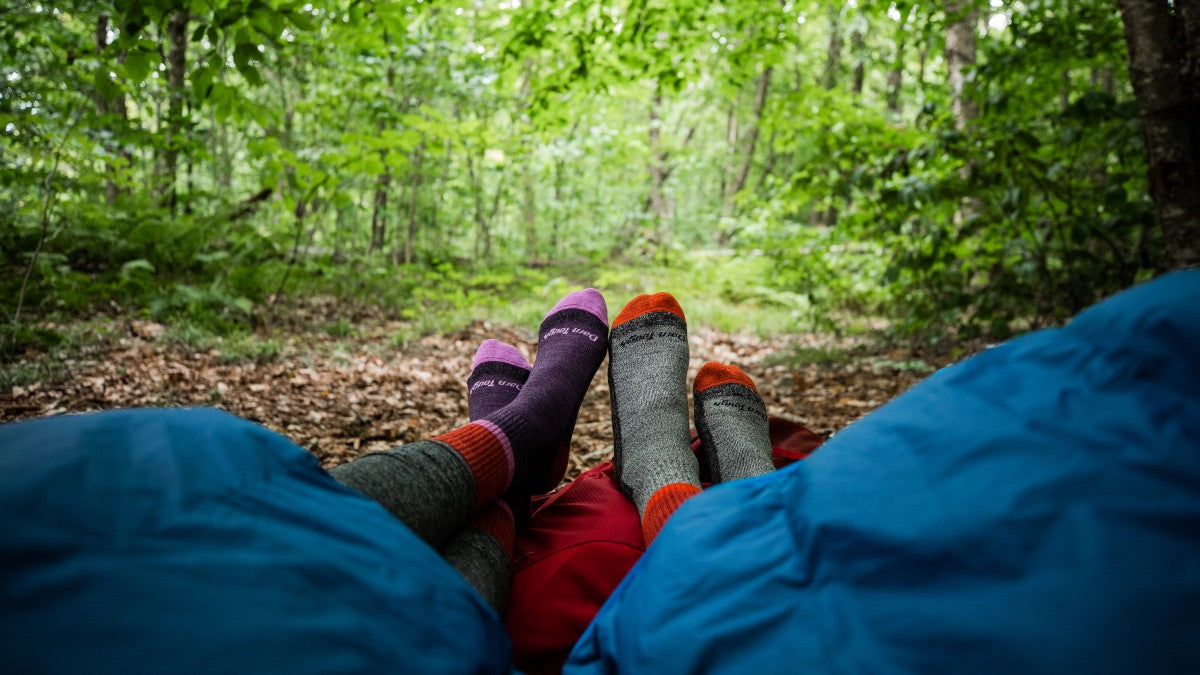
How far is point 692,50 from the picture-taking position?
339 cm

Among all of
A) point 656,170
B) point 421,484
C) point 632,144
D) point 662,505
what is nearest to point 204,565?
point 421,484

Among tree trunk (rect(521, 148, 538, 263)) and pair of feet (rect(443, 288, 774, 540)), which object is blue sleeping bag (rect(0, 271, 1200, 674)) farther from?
tree trunk (rect(521, 148, 538, 263))

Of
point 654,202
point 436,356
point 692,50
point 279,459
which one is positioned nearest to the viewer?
point 279,459

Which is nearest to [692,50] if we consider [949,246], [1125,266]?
[949,246]

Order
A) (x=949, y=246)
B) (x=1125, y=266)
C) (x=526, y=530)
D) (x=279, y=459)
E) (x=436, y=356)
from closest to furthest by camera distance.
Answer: (x=279, y=459) < (x=526, y=530) < (x=1125, y=266) < (x=949, y=246) < (x=436, y=356)

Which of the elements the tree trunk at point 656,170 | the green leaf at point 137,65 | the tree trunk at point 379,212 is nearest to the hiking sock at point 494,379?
the green leaf at point 137,65

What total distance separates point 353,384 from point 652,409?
1.98 meters

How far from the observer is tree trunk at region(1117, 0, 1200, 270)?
1.65 meters

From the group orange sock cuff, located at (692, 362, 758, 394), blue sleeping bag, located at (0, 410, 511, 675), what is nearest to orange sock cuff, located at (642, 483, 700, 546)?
blue sleeping bag, located at (0, 410, 511, 675)

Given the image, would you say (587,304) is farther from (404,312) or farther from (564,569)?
(404,312)

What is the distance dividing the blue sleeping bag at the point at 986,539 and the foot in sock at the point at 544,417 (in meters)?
0.47

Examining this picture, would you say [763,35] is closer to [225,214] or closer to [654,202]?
[225,214]

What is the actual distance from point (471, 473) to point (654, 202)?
9.54 metres

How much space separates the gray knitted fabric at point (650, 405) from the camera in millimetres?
1226
